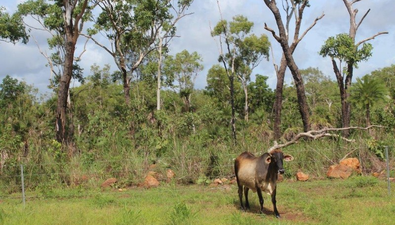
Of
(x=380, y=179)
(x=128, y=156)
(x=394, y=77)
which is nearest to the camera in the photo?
(x=380, y=179)

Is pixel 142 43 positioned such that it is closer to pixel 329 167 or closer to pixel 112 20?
pixel 112 20

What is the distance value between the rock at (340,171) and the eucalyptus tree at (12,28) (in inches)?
837

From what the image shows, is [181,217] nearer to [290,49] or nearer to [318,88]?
[290,49]

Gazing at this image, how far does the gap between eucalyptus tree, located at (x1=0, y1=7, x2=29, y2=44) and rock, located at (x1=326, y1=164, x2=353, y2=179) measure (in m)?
21.3

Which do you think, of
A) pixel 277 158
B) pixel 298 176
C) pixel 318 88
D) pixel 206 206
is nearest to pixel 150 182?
pixel 206 206

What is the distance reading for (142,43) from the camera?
30.0 metres

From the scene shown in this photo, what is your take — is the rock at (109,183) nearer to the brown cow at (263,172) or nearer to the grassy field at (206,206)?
the grassy field at (206,206)

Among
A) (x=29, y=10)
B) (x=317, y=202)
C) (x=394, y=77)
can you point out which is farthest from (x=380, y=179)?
(x=394, y=77)

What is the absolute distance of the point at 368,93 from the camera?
51.9 ft

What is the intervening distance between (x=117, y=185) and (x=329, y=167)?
6394 mm

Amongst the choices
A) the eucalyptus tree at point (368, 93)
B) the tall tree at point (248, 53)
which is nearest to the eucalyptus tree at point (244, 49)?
the tall tree at point (248, 53)

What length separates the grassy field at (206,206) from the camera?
7.43m

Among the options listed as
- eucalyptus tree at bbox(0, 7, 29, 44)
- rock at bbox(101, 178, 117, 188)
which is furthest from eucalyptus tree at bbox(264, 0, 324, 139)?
eucalyptus tree at bbox(0, 7, 29, 44)

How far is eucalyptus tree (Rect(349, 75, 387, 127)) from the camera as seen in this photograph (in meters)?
15.8
